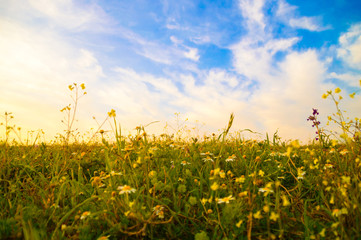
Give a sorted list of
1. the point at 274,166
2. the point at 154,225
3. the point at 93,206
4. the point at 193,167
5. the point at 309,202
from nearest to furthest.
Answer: the point at 154,225, the point at 93,206, the point at 309,202, the point at 193,167, the point at 274,166

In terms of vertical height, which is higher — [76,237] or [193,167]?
[193,167]

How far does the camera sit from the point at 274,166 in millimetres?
3443

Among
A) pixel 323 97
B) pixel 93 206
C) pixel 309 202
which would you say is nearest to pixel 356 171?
pixel 309 202

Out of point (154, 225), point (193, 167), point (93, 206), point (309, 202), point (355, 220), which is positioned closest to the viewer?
point (355, 220)

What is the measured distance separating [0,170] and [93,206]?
2126mm

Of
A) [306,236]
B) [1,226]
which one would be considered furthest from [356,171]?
[1,226]

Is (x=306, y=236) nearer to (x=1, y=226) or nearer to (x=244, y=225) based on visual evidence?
(x=244, y=225)

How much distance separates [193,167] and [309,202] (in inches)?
52.4

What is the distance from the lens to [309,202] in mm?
2590

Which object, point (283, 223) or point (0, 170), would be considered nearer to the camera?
point (283, 223)

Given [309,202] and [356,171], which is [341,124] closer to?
[356,171]

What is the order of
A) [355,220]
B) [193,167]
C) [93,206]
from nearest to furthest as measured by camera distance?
[355,220] → [93,206] → [193,167]

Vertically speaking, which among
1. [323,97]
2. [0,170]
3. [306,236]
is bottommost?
[306,236]

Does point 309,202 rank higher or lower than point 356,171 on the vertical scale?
lower
